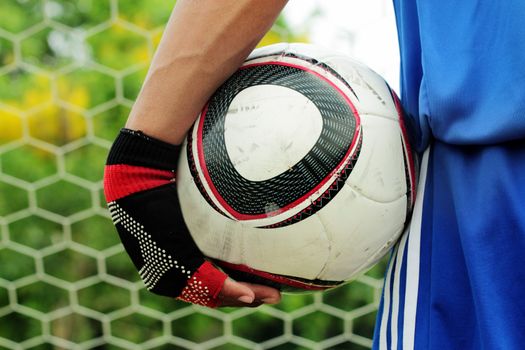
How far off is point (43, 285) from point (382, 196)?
4.96ft

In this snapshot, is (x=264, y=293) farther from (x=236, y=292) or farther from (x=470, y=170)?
(x=470, y=170)

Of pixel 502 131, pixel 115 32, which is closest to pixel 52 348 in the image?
pixel 115 32

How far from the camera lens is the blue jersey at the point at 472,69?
0.57 meters

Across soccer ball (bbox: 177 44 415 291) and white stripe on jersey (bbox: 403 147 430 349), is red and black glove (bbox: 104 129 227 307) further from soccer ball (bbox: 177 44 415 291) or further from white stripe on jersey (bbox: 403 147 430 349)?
white stripe on jersey (bbox: 403 147 430 349)

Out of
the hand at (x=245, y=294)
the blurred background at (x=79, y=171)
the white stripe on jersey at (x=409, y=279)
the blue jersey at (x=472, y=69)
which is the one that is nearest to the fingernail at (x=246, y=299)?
the hand at (x=245, y=294)

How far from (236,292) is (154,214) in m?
0.12

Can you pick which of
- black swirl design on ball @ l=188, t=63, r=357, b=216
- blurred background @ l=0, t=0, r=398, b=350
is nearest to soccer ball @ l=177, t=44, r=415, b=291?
black swirl design on ball @ l=188, t=63, r=357, b=216

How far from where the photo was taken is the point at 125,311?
6.25ft

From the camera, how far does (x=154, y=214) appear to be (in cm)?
68

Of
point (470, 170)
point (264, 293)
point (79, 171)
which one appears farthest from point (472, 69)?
point (79, 171)

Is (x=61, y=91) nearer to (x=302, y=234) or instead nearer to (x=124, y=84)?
(x=124, y=84)

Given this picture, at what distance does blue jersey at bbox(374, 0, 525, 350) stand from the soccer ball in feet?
0.16

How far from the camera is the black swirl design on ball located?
0.66 meters

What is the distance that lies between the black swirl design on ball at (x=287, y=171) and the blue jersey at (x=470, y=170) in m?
0.08
